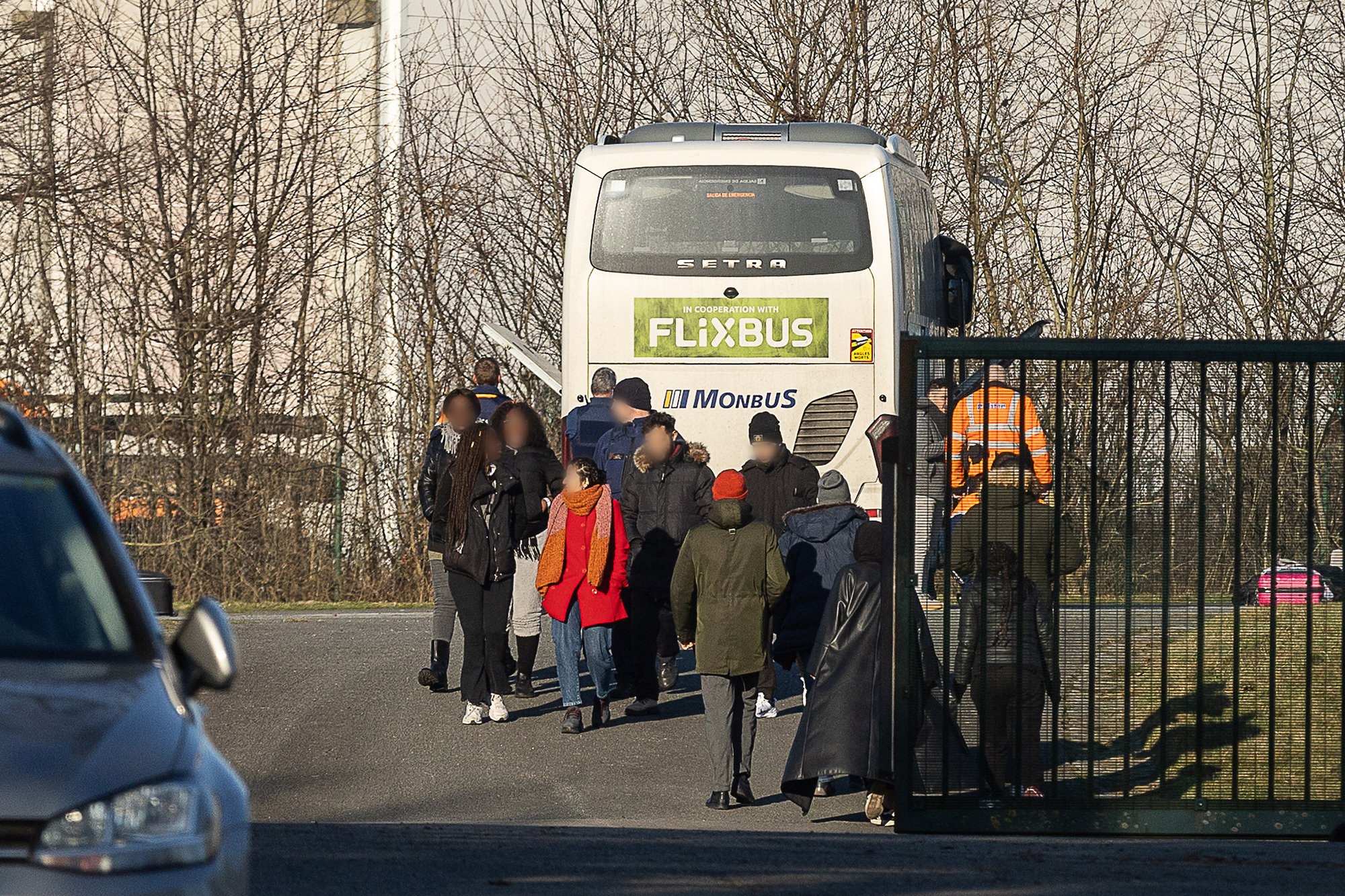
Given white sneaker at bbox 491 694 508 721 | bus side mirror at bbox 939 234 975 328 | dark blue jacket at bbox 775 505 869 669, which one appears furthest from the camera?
bus side mirror at bbox 939 234 975 328

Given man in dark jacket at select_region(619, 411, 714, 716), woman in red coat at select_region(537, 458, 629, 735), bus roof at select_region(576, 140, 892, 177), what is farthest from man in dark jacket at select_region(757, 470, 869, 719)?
bus roof at select_region(576, 140, 892, 177)

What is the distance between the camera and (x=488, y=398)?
12.9 m

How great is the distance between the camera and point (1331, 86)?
23.7 meters

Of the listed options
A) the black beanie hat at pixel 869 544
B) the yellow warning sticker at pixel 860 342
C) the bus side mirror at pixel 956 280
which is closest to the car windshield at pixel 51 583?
the black beanie hat at pixel 869 544

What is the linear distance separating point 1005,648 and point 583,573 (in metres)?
3.43

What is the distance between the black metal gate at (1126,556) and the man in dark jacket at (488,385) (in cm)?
530

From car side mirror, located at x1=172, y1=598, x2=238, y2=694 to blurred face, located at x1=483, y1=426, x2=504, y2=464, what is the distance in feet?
19.7

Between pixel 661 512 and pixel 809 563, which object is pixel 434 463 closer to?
pixel 661 512

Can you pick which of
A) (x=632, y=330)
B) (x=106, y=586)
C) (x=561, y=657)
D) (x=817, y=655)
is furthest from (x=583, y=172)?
(x=106, y=586)

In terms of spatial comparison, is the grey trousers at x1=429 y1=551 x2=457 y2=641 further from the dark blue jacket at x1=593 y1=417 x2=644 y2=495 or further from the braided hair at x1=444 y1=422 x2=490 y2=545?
the dark blue jacket at x1=593 y1=417 x2=644 y2=495

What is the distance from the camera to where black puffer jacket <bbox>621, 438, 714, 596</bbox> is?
11883mm

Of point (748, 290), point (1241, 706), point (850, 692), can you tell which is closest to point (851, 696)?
point (850, 692)

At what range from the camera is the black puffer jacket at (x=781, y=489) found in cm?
1274

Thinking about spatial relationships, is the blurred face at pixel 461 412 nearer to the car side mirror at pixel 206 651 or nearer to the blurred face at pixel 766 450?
the blurred face at pixel 766 450
